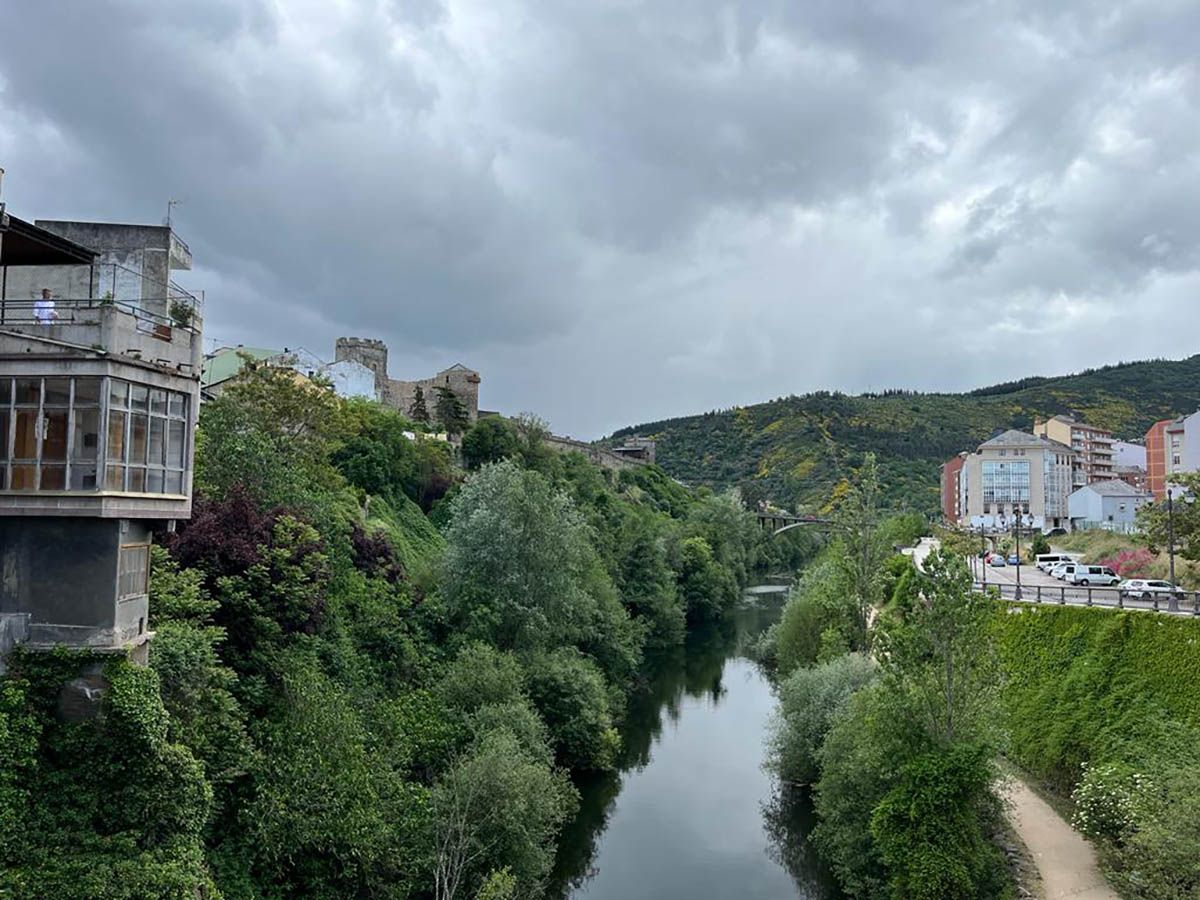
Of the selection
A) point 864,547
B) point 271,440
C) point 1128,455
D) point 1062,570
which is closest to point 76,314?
point 271,440

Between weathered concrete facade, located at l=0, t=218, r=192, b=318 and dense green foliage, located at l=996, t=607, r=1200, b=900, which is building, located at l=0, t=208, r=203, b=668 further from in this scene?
dense green foliage, located at l=996, t=607, r=1200, b=900

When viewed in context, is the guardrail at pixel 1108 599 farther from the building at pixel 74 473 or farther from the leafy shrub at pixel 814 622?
the building at pixel 74 473

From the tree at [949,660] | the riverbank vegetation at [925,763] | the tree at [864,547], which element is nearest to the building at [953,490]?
the tree at [864,547]

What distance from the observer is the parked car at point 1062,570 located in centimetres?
4722

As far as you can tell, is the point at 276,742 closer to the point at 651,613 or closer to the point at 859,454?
the point at 651,613

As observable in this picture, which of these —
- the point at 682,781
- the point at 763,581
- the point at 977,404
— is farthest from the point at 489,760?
the point at 977,404

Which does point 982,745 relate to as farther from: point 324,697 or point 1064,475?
point 1064,475

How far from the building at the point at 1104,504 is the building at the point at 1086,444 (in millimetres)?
19087

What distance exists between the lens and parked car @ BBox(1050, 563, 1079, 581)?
4722 cm

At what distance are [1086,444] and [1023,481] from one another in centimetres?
2145

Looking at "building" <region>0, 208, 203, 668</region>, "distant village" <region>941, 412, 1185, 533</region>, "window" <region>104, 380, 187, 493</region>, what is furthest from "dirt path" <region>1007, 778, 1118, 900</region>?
"distant village" <region>941, 412, 1185, 533</region>

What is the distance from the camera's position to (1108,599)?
32.8 m

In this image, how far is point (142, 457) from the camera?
14.6 meters

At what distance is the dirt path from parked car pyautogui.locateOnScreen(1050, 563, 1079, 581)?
2429cm
